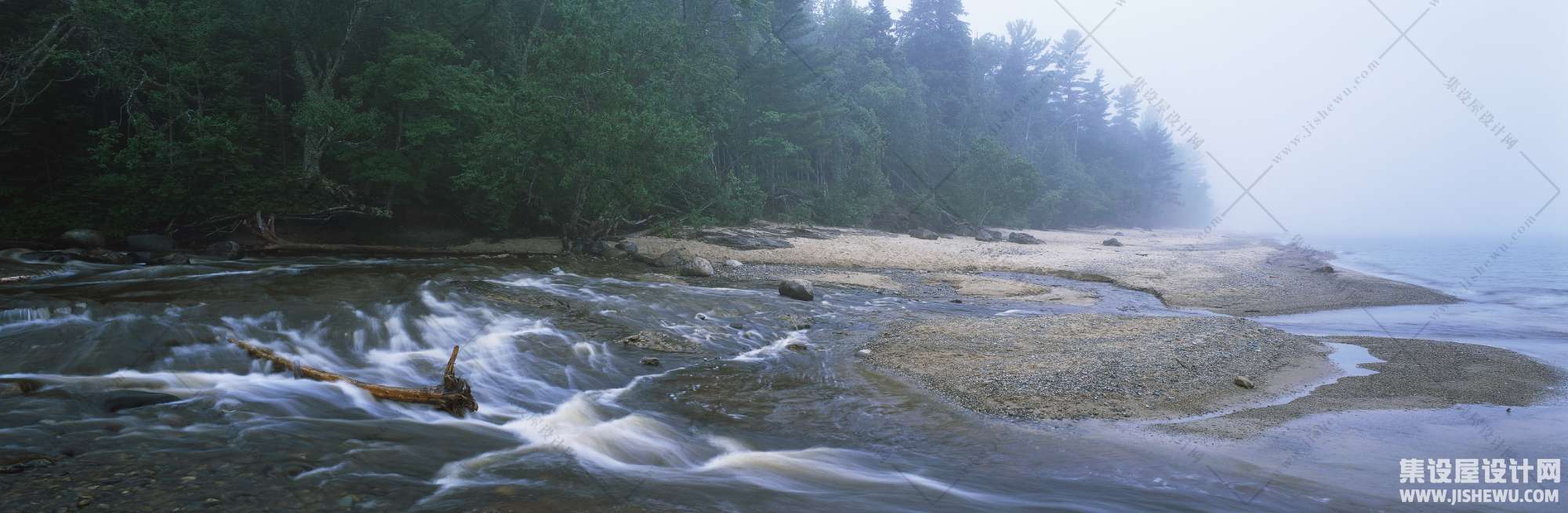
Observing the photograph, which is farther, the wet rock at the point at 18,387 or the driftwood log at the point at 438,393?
the driftwood log at the point at 438,393

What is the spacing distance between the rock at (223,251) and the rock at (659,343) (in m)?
13.9

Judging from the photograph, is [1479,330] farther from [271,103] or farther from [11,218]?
[11,218]

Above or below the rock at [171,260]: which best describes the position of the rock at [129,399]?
below

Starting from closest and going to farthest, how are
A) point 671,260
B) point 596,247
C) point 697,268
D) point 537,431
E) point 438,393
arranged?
point 537,431 < point 438,393 < point 697,268 < point 671,260 < point 596,247

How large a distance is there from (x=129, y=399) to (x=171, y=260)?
12989 millimetres

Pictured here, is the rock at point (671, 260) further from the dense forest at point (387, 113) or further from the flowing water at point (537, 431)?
the flowing water at point (537, 431)

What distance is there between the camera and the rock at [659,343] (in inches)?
440

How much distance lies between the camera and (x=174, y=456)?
18.2 ft

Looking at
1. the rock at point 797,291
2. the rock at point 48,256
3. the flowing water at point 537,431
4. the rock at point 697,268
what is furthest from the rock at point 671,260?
the rock at point 48,256

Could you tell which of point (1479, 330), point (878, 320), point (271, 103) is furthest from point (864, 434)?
point (271, 103)

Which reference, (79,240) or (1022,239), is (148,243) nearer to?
(79,240)

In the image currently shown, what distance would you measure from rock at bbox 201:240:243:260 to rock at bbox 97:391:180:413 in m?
13.8

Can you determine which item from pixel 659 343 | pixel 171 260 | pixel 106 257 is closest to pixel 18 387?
pixel 659 343

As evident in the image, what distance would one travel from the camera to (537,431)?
7453 millimetres
